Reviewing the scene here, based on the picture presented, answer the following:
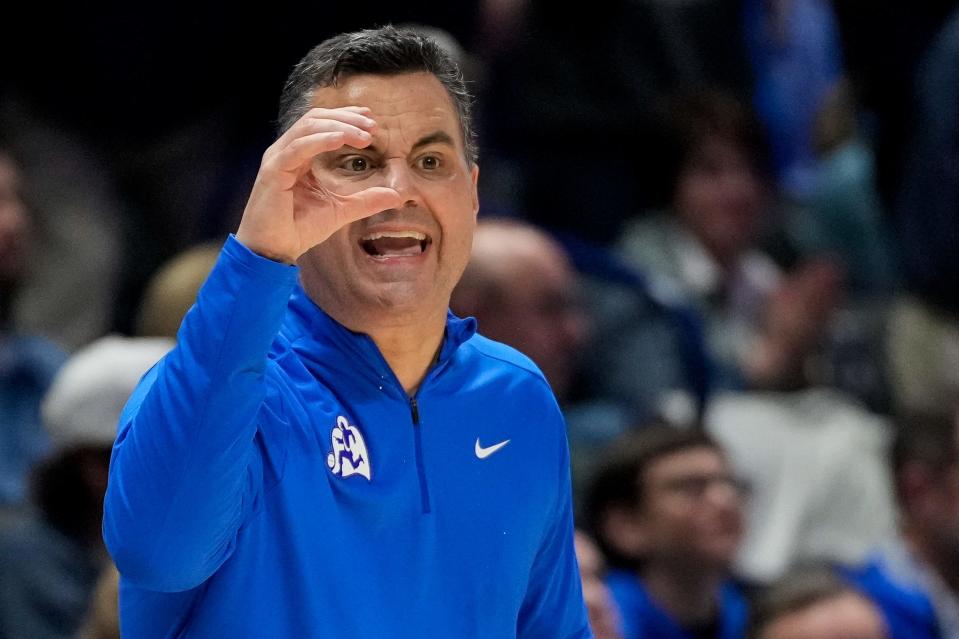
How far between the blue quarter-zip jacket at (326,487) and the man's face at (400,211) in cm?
7

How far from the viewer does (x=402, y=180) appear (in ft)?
7.25

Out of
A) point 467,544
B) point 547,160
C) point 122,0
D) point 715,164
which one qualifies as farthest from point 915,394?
point 467,544

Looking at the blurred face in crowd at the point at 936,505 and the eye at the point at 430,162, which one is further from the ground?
the eye at the point at 430,162

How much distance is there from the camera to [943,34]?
579 cm

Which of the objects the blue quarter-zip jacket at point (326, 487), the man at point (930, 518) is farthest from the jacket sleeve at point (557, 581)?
the man at point (930, 518)

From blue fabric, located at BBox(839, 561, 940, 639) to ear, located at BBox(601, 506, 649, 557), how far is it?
2.27 feet

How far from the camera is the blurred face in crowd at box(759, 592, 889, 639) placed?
14.8 ft

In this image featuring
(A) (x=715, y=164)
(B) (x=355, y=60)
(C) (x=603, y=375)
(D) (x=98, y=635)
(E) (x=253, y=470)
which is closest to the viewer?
(E) (x=253, y=470)

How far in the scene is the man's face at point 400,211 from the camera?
2.22m

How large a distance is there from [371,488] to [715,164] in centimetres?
422

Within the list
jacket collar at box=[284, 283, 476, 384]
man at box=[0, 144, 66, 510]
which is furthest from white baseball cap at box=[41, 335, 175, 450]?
jacket collar at box=[284, 283, 476, 384]

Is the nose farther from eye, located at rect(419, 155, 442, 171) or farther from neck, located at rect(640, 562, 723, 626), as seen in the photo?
neck, located at rect(640, 562, 723, 626)

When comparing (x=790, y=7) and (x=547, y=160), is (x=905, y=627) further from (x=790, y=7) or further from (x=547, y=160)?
(x=790, y=7)

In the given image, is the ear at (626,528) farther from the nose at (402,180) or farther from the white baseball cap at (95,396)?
the nose at (402,180)
